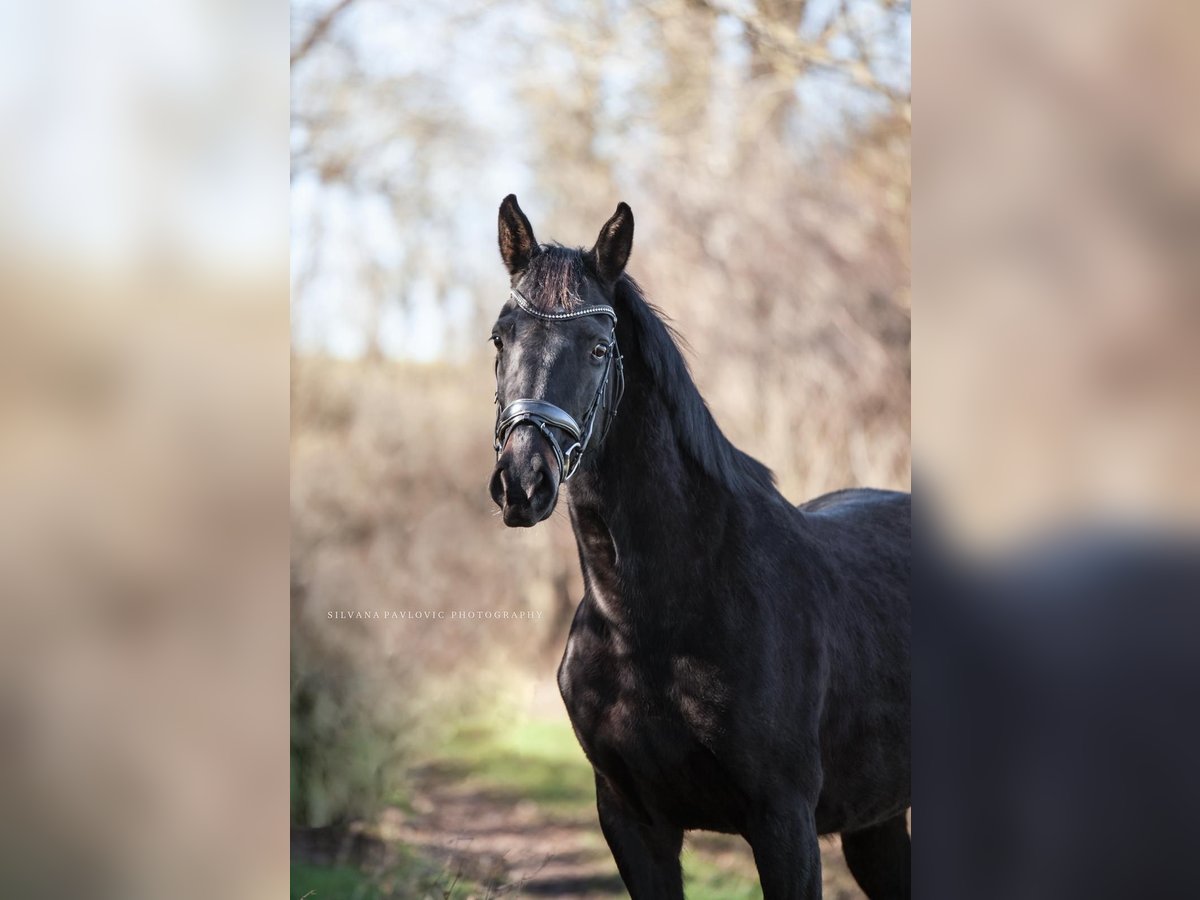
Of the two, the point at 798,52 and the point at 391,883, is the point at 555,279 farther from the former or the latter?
the point at 391,883

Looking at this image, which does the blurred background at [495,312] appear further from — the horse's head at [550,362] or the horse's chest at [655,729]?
the horse's head at [550,362]

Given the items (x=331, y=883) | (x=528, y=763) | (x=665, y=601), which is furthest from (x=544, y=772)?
(x=665, y=601)

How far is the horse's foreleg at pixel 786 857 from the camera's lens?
242 cm

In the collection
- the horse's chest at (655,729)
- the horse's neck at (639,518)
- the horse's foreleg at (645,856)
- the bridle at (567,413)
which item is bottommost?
the horse's foreleg at (645,856)

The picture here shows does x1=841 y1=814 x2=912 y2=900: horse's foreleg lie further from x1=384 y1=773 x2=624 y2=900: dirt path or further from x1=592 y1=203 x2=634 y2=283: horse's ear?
x1=592 y1=203 x2=634 y2=283: horse's ear

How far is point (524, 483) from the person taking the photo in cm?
221

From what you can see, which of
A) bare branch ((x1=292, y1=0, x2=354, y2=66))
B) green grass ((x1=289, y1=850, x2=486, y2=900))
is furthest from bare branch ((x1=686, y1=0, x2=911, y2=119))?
green grass ((x1=289, y1=850, x2=486, y2=900))

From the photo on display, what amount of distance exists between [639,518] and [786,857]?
2.92ft
